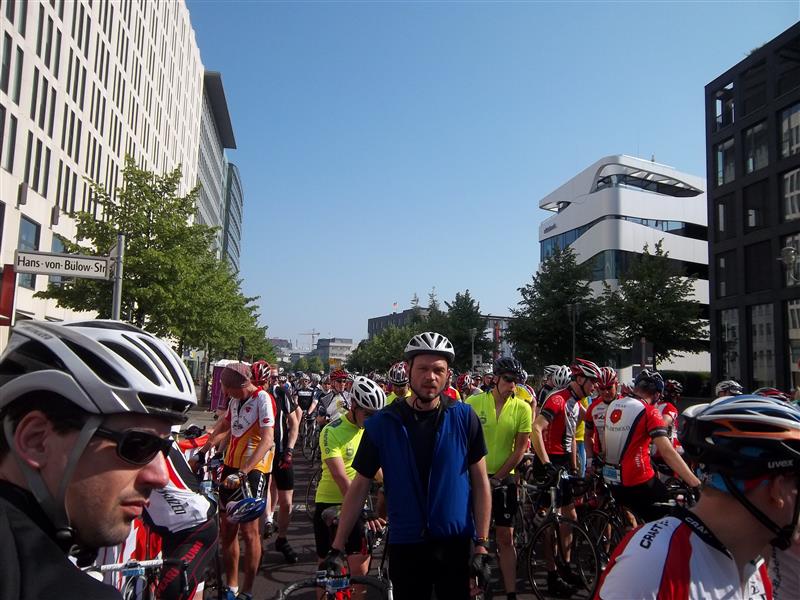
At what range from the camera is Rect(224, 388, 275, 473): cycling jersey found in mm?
6090

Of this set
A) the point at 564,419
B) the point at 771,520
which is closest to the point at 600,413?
the point at 564,419

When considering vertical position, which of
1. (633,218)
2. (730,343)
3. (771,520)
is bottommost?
(771,520)

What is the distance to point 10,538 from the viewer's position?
3.73 feet

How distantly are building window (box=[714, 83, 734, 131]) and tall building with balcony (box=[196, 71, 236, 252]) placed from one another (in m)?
52.5

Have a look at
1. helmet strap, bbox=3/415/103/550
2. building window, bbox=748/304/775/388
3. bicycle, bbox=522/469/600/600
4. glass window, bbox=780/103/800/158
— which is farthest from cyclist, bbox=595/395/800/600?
glass window, bbox=780/103/800/158

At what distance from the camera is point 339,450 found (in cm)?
538

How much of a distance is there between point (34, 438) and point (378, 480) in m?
5.47

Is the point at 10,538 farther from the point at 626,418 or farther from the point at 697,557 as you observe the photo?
the point at 626,418

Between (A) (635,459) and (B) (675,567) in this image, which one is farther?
(A) (635,459)

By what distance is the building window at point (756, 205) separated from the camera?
36.5m

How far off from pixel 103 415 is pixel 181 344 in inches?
1131

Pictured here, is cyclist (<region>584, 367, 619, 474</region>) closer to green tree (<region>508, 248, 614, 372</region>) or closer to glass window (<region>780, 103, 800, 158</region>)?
green tree (<region>508, 248, 614, 372</region>)

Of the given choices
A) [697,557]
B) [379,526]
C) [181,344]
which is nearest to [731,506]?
[697,557]

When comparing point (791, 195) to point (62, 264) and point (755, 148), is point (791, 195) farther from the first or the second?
point (62, 264)
